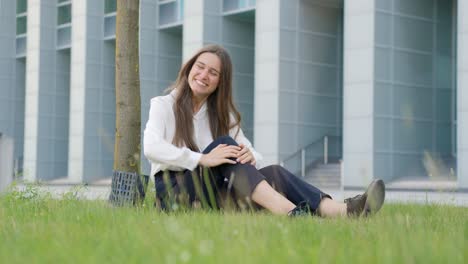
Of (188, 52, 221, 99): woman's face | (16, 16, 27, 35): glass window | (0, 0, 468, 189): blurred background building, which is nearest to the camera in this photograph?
(188, 52, 221, 99): woman's face

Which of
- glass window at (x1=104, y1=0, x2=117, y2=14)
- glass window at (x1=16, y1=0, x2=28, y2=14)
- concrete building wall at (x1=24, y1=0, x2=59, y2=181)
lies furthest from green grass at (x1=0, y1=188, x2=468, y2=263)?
glass window at (x1=16, y1=0, x2=28, y2=14)

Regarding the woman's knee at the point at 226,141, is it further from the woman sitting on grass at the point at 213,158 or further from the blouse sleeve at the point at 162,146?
the blouse sleeve at the point at 162,146

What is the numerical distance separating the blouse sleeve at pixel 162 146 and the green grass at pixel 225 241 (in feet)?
1.82

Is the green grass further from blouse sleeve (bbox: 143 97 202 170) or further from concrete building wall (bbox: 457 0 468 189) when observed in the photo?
concrete building wall (bbox: 457 0 468 189)

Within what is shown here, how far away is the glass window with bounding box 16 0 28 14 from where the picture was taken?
3347cm

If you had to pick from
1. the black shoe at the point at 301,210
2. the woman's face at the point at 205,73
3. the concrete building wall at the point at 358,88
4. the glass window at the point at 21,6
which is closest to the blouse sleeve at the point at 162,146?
the woman's face at the point at 205,73

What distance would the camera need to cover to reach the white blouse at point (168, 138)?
503 cm

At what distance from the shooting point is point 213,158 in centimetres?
486

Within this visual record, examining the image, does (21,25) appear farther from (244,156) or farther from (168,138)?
(244,156)

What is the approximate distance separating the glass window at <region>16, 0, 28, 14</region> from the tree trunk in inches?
1107

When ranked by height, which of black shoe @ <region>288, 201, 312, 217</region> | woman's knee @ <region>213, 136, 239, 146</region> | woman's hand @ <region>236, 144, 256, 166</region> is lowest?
black shoe @ <region>288, 201, 312, 217</region>

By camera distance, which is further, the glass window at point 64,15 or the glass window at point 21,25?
the glass window at point 21,25

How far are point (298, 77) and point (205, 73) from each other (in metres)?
16.4

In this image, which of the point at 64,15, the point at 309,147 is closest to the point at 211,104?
the point at 309,147
